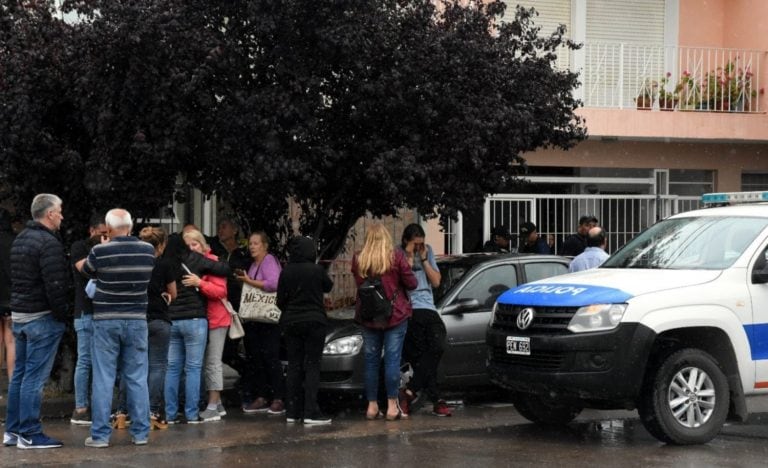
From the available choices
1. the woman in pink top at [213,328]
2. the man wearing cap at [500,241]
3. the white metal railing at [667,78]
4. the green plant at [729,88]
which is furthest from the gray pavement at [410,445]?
the green plant at [729,88]

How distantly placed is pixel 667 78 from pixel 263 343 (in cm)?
1043

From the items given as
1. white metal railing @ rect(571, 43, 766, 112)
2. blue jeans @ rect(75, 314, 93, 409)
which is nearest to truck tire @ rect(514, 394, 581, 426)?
blue jeans @ rect(75, 314, 93, 409)

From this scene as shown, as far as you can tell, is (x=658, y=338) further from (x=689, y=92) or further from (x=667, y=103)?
(x=689, y=92)

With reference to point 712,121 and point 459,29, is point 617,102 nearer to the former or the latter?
point 712,121

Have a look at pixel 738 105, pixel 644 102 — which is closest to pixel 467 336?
pixel 644 102

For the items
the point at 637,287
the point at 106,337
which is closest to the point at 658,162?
the point at 637,287

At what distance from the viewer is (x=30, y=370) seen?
9234 millimetres

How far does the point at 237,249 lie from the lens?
11.6 m

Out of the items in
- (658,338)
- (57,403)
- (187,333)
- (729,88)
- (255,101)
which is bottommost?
(57,403)

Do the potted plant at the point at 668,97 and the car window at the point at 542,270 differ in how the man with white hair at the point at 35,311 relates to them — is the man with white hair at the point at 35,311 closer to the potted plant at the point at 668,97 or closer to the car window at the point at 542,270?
the car window at the point at 542,270

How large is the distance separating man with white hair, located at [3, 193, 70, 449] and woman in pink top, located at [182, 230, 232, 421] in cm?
164

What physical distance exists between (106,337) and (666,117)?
11893 mm

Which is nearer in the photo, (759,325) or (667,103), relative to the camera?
(759,325)

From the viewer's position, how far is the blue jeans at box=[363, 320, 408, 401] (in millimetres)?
10492
